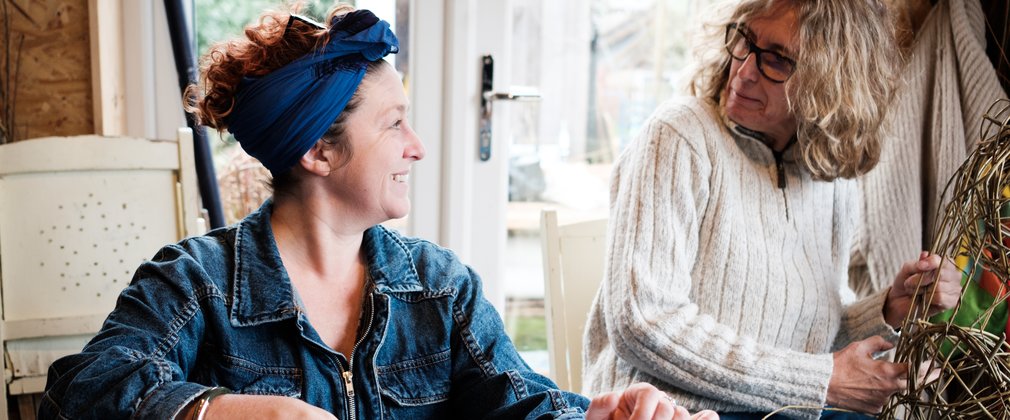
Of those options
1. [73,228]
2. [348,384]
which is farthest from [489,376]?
[73,228]

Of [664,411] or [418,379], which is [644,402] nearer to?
[664,411]

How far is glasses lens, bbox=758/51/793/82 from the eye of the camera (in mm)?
1757

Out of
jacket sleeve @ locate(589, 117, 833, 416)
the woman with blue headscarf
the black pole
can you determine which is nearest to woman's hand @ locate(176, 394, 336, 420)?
the woman with blue headscarf

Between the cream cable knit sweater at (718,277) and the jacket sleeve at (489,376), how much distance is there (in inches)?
11.6

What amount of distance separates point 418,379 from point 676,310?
0.50 metres

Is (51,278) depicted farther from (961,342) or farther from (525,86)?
(961,342)

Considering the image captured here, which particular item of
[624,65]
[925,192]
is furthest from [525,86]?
[925,192]

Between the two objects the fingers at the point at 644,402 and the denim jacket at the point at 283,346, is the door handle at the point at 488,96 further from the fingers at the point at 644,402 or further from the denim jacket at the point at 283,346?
the fingers at the point at 644,402

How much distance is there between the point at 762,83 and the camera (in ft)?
5.79

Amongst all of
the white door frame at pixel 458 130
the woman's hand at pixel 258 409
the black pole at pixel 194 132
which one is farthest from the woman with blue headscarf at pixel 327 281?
the white door frame at pixel 458 130

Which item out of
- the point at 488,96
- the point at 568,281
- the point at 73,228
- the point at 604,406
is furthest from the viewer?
the point at 488,96

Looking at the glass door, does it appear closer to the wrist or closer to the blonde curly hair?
the blonde curly hair

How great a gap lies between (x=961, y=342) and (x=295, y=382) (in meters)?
0.86

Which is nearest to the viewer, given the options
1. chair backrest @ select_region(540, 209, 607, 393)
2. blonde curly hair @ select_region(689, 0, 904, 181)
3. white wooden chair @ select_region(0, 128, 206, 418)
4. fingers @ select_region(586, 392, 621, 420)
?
fingers @ select_region(586, 392, 621, 420)
